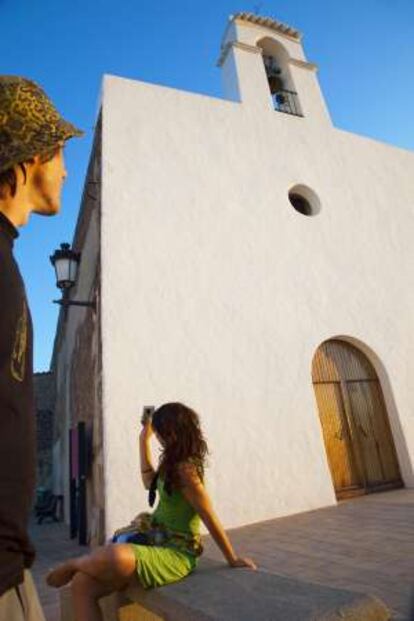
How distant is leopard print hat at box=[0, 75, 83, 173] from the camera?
107cm

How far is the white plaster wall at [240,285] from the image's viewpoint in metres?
5.36

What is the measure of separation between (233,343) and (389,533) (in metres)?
2.93

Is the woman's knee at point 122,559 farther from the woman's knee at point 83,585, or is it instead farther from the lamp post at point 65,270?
the lamp post at point 65,270

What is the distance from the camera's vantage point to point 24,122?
3.60ft

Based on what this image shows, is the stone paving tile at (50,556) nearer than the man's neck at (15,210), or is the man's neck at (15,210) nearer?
the man's neck at (15,210)

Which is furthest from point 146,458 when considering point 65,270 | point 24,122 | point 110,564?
point 65,270

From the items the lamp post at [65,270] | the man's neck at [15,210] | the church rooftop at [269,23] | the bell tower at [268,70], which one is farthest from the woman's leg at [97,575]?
the church rooftop at [269,23]

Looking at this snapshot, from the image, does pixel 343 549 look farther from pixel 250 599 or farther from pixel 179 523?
pixel 250 599

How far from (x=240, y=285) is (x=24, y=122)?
537cm

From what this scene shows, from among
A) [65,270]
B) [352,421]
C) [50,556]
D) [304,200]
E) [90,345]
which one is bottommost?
[50,556]

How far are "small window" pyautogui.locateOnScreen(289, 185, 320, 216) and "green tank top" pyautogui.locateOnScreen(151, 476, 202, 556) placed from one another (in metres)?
6.60

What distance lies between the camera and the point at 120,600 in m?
2.20

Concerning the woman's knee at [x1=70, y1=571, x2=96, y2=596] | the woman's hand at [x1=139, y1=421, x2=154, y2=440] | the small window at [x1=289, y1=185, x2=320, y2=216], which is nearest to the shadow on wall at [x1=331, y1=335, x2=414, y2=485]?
the small window at [x1=289, y1=185, x2=320, y2=216]

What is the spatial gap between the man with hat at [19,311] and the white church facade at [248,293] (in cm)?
410
